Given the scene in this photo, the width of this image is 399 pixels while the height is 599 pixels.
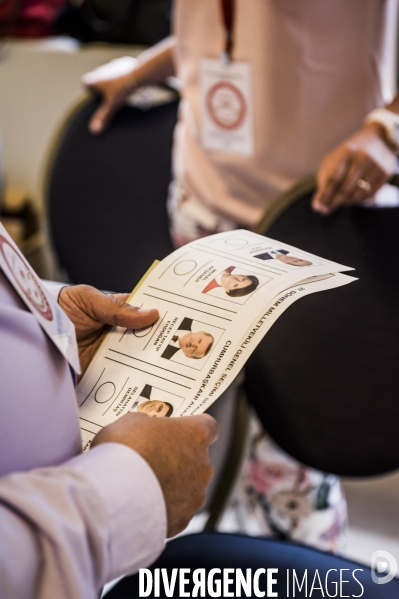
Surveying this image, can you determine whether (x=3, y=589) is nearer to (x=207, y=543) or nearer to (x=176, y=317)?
(x=176, y=317)

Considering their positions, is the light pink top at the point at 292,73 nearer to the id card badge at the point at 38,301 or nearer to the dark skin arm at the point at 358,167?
the dark skin arm at the point at 358,167

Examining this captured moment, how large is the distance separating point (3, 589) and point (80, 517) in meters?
0.07

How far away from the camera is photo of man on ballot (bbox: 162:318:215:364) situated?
550 millimetres

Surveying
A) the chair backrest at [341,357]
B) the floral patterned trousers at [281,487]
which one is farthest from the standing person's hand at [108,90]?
the chair backrest at [341,357]

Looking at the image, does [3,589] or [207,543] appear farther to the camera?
[207,543]

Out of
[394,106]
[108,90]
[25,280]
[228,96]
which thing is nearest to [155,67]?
[108,90]

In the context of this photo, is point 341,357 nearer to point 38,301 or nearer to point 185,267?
point 185,267

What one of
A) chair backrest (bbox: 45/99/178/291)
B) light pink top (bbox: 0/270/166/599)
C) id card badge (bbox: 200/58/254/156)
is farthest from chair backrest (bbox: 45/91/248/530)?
light pink top (bbox: 0/270/166/599)

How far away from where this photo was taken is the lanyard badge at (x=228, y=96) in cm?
97

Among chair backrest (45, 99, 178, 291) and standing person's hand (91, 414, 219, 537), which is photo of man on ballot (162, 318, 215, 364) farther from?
chair backrest (45, 99, 178, 291)

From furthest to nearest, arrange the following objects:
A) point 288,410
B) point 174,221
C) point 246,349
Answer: point 174,221 < point 288,410 < point 246,349

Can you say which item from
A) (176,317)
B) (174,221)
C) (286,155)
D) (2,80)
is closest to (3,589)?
(176,317)

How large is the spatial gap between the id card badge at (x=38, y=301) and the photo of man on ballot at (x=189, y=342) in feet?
0.28

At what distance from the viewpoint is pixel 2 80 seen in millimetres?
2049
